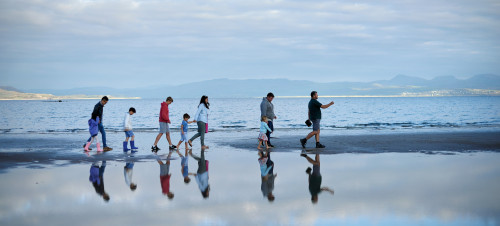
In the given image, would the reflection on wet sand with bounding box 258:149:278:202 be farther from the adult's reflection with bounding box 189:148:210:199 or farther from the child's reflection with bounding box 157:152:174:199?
the child's reflection with bounding box 157:152:174:199

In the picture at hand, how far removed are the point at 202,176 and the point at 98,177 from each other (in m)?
2.37

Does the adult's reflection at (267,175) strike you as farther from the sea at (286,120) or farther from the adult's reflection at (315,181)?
the sea at (286,120)

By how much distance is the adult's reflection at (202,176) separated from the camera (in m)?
9.01

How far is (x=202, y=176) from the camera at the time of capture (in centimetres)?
1087

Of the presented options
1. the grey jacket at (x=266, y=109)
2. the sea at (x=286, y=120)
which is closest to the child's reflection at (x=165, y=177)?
the grey jacket at (x=266, y=109)

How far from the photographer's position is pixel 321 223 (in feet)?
21.9

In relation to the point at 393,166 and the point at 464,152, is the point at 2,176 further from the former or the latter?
the point at 464,152

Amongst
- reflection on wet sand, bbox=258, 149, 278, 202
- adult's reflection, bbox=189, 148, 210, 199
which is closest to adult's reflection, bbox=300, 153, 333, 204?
reflection on wet sand, bbox=258, 149, 278, 202

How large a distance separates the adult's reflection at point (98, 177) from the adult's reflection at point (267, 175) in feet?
9.43

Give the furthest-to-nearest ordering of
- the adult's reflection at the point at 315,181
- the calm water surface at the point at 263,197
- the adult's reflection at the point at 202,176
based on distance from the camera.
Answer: the adult's reflection at the point at 202,176 → the adult's reflection at the point at 315,181 → the calm water surface at the point at 263,197

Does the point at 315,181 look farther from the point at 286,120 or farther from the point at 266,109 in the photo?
the point at 286,120

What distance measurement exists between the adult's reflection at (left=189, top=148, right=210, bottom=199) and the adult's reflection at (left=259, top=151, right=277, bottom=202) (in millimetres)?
1080

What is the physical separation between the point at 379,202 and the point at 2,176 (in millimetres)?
8614

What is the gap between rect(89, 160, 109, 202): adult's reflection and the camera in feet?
29.2
